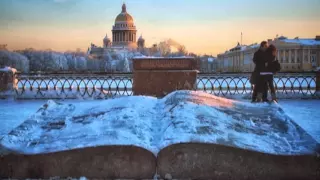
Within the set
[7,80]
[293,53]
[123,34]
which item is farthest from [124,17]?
[7,80]

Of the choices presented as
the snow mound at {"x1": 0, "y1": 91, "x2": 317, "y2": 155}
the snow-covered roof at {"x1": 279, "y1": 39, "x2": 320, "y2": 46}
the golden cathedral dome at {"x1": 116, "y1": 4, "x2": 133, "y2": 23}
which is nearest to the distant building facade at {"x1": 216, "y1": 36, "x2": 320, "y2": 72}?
the snow-covered roof at {"x1": 279, "y1": 39, "x2": 320, "y2": 46}

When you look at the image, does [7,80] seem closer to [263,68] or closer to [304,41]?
[263,68]

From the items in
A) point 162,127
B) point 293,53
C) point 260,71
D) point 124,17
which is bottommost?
point 162,127

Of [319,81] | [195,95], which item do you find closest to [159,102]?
[195,95]

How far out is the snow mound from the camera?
3.08 m

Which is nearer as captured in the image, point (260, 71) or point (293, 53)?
point (260, 71)

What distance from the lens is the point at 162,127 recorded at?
343 centimetres

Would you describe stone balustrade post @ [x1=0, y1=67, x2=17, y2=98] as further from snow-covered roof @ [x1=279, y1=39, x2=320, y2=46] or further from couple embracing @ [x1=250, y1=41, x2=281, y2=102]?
snow-covered roof @ [x1=279, y1=39, x2=320, y2=46]

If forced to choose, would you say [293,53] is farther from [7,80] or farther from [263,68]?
[263,68]

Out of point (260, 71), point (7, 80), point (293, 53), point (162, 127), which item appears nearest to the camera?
point (162, 127)

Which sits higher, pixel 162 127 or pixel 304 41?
pixel 304 41

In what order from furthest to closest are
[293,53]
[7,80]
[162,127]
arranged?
1. [293,53]
2. [7,80]
3. [162,127]

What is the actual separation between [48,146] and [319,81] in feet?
43.0

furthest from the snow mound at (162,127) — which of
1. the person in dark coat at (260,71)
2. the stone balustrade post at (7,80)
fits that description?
the stone balustrade post at (7,80)
